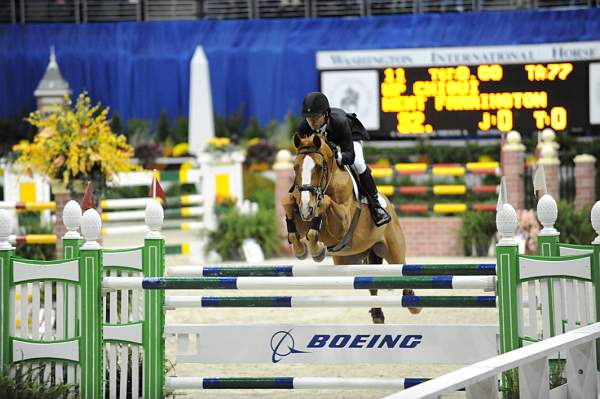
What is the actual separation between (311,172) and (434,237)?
818cm

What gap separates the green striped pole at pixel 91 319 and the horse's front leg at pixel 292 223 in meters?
0.96

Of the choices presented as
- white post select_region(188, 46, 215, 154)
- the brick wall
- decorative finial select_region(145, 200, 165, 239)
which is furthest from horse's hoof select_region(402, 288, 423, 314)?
white post select_region(188, 46, 215, 154)

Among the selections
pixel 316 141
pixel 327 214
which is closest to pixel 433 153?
pixel 327 214

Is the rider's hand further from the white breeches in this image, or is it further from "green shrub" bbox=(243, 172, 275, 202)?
"green shrub" bbox=(243, 172, 275, 202)

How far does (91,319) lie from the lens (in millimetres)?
4820

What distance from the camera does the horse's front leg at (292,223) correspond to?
5312 mm

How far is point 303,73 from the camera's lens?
19.4m

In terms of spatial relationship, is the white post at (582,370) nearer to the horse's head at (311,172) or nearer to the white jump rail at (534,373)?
the white jump rail at (534,373)

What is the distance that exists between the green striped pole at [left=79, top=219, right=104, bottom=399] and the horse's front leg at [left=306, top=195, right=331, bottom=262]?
41.1 inches

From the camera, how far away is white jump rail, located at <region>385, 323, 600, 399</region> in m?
3.33

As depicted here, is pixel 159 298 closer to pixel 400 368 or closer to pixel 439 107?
pixel 400 368

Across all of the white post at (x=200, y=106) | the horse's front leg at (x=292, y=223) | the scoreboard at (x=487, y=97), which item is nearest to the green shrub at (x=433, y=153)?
the scoreboard at (x=487, y=97)

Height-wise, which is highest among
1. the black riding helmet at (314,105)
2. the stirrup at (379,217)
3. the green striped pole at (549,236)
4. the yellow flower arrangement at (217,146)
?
the yellow flower arrangement at (217,146)

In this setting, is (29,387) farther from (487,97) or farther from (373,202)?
(487,97)
